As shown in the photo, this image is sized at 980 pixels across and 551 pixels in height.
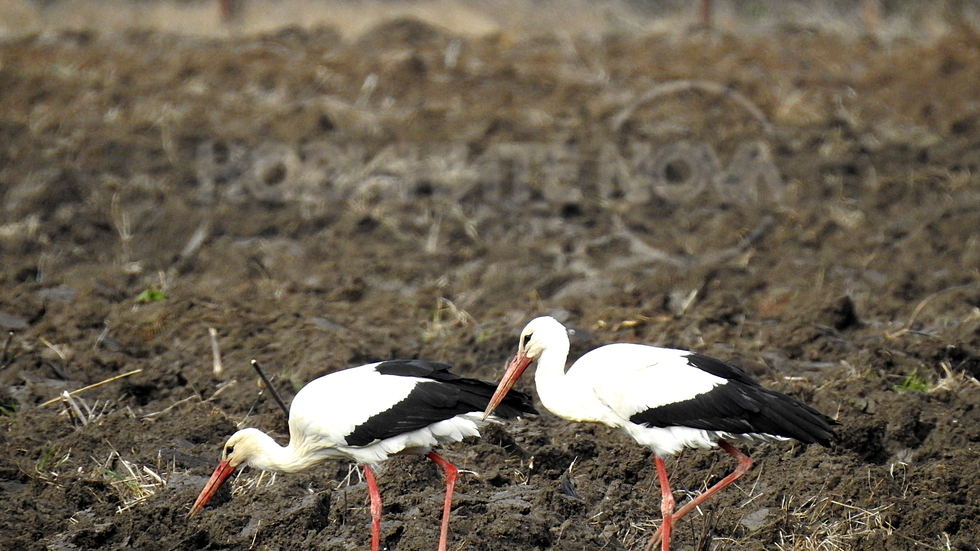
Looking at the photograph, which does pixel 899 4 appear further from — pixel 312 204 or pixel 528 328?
pixel 528 328

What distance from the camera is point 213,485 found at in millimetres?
5543

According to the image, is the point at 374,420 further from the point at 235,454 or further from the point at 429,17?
the point at 429,17

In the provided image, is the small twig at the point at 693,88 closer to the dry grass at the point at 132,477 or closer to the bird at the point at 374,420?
the bird at the point at 374,420

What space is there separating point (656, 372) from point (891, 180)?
7067 mm

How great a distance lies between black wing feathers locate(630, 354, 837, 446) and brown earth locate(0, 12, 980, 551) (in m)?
0.43

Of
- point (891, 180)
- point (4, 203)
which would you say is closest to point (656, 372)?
point (891, 180)

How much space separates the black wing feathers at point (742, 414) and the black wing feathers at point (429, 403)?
2.34ft

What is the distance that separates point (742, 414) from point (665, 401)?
366 mm

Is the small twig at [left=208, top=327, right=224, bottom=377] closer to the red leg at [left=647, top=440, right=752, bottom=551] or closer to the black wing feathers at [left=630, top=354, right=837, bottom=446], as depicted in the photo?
the black wing feathers at [left=630, top=354, right=837, bottom=446]

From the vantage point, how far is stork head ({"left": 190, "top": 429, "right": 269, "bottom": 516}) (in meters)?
5.51

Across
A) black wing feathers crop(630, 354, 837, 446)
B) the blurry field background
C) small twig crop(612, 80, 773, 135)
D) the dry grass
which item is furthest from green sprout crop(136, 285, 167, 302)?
the blurry field background

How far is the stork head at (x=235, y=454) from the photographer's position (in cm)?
551

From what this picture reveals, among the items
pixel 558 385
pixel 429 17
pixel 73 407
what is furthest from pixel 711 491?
pixel 429 17

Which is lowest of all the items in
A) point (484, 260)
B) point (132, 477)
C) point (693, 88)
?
point (484, 260)
